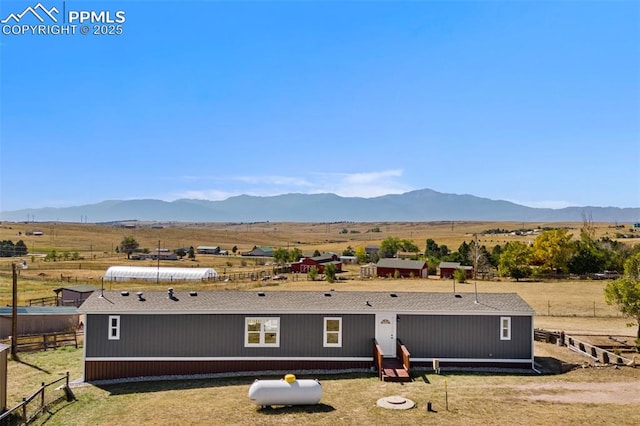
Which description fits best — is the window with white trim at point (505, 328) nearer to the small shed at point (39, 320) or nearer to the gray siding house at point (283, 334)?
the gray siding house at point (283, 334)

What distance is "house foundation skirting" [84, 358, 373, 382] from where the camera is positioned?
71.9ft

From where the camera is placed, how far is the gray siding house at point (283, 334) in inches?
870

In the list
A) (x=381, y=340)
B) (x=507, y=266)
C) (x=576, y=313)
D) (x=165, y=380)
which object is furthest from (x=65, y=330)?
(x=507, y=266)

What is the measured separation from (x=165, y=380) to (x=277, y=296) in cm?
602

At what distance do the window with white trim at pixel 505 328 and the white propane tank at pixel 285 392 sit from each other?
9.66 metres

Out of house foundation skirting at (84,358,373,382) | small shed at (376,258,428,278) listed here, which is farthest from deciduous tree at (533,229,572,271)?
house foundation skirting at (84,358,373,382)

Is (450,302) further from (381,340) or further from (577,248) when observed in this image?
(577,248)

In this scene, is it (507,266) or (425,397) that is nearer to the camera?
(425,397)

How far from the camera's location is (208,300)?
23562 mm

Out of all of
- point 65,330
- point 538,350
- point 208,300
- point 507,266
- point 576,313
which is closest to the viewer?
point 208,300

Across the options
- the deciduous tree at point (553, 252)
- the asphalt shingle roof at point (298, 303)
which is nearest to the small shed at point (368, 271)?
the deciduous tree at point (553, 252)

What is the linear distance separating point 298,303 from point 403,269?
5128 cm

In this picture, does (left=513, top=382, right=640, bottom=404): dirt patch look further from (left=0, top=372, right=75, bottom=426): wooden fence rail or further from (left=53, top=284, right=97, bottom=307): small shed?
(left=53, top=284, right=97, bottom=307): small shed

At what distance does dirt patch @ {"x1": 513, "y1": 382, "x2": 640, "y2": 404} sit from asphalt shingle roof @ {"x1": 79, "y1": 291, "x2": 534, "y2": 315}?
12.7ft
